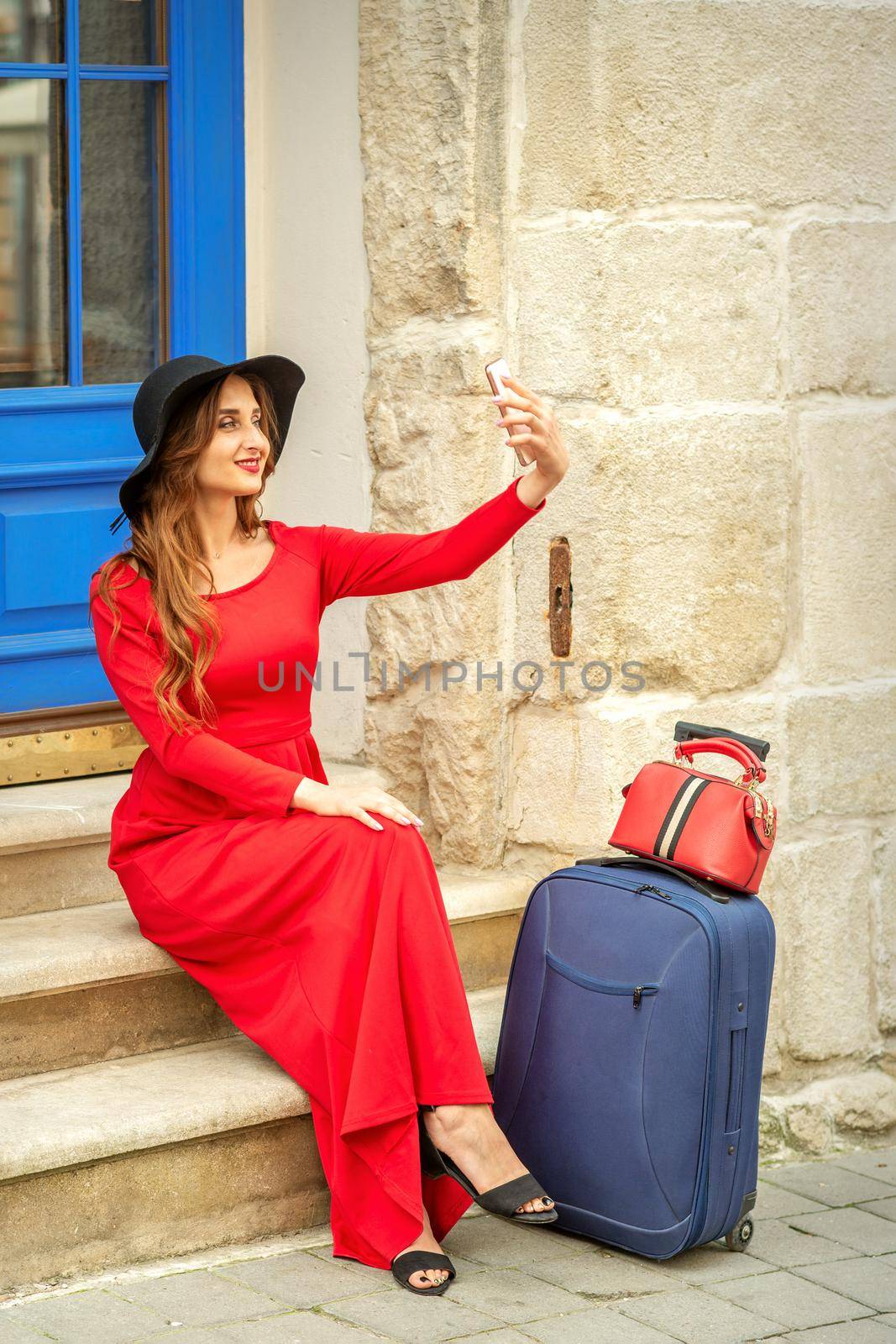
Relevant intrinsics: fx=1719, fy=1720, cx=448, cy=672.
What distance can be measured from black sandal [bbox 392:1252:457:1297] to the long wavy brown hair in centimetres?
96

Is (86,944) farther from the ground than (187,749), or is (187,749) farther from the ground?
(187,749)

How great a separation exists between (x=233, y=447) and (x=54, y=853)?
94cm

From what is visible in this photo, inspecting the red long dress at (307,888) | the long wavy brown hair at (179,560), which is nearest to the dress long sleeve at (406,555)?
the red long dress at (307,888)

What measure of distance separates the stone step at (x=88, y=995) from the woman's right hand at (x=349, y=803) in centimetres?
45

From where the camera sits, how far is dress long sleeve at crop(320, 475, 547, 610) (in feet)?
10.3

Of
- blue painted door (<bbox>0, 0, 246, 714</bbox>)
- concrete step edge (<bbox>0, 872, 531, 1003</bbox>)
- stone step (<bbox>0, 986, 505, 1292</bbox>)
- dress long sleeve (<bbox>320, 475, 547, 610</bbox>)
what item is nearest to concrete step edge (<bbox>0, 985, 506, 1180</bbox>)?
stone step (<bbox>0, 986, 505, 1292</bbox>)

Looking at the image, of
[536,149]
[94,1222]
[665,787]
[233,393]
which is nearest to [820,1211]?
[665,787]

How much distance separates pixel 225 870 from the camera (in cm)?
296

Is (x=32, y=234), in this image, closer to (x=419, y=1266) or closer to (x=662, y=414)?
(x=662, y=414)

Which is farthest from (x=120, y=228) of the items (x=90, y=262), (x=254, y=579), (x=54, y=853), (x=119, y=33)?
(x=54, y=853)

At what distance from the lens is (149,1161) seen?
2848 millimetres

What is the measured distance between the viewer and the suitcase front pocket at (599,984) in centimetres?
291

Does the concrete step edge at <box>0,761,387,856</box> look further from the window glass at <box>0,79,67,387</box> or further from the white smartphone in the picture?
the white smartphone

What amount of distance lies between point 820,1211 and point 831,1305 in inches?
19.9
